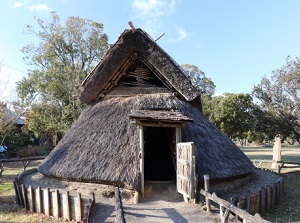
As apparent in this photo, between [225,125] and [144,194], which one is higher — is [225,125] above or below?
above

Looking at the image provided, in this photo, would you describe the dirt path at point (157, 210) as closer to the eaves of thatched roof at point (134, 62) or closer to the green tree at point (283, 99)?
the eaves of thatched roof at point (134, 62)

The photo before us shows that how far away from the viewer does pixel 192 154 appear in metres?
7.27

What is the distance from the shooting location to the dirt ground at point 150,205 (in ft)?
21.7

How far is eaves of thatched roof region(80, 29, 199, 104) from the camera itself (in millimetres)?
10055

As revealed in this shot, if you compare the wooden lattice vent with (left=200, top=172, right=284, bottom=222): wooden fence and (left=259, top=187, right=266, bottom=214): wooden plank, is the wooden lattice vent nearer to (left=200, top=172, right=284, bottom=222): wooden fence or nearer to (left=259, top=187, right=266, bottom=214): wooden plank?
(left=200, top=172, right=284, bottom=222): wooden fence

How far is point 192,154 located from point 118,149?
8.77 ft

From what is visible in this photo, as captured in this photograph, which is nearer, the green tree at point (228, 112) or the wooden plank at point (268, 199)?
the wooden plank at point (268, 199)

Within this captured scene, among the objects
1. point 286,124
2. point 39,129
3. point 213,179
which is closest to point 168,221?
point 213,179

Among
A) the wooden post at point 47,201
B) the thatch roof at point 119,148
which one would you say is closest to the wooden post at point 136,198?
the thatch roof at point 119,148

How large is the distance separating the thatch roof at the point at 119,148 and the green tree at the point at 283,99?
8.95 m

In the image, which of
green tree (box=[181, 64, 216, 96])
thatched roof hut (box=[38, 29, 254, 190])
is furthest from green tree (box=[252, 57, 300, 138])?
green tree (box=[181, 64, 216, 96])

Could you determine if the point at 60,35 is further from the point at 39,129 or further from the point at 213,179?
the point at 213,179

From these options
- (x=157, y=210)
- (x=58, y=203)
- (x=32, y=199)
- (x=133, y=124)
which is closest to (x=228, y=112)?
(x=133, y=124)

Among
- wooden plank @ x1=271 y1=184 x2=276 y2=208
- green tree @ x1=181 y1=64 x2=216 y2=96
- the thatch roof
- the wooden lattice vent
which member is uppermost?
green tree @ x1=181 y1=64 x2=216 y2=96
